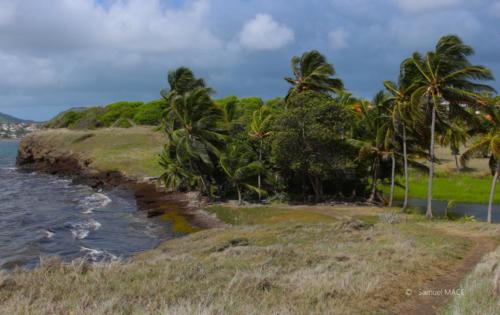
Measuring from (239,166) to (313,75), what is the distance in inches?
409

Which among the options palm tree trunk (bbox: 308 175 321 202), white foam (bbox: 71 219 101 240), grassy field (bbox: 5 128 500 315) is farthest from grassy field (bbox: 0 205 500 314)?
palm tree trunk (bbox: 308 175 321 202)

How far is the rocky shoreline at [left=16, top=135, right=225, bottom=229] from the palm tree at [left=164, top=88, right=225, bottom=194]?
3.08 meters

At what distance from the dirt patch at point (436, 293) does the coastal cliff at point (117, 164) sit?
19.2m

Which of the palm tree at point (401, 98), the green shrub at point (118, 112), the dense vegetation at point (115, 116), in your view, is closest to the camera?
the palm tree at point (401, 98)

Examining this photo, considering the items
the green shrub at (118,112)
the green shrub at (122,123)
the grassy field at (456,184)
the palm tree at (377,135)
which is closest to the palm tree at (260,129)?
the palm tree at (377,135)

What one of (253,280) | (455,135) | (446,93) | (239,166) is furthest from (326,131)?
(253,280)

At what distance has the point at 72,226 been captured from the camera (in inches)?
1342

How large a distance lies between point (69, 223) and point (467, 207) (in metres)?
31.9

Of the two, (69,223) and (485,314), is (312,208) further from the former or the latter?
(485,314)

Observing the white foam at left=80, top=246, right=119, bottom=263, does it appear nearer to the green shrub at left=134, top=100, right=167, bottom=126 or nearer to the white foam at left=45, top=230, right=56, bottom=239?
the white foam at left=45, top=230, right=56, bottom=239

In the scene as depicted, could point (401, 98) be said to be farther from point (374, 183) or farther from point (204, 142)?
point (204, 142)

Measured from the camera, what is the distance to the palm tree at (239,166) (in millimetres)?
37781

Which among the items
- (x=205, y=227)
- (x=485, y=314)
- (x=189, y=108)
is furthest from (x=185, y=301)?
(x=189, y=108)

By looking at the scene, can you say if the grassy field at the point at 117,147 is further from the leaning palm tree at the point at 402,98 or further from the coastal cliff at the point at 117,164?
the leaning palm tree at the point at 402,98
